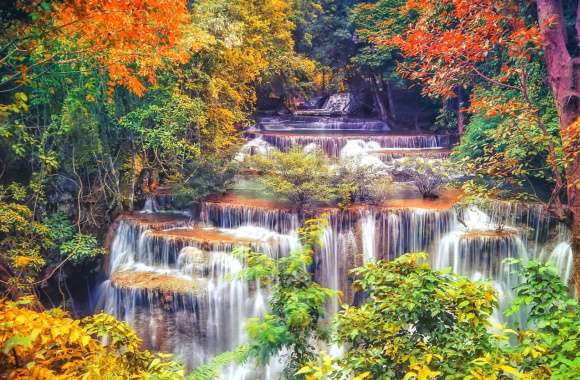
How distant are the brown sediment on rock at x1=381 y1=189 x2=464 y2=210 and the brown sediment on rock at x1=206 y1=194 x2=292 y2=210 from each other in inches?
111

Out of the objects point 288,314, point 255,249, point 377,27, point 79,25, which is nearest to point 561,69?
point 288,314

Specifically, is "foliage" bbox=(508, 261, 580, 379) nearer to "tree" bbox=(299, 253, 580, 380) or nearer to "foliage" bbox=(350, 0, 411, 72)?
"tree" bbox=(299, 253, 580, 380)

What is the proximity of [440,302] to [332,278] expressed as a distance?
6760mm

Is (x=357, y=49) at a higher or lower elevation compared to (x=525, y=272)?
higher

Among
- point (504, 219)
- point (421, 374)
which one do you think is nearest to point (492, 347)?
point (421, 374)

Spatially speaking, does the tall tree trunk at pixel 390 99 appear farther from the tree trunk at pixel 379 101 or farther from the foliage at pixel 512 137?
the foliage at pixel 512 137

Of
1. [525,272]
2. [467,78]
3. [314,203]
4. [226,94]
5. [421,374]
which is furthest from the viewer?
[226,94]

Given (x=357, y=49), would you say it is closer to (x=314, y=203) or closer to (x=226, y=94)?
(x=226, y=94)

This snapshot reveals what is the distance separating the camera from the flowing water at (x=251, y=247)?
9.09 m

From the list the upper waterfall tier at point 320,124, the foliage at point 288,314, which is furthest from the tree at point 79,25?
the upper waterfall tier at point 320,124

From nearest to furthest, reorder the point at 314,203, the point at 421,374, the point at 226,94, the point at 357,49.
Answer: the point at 421,374 < the point at 314,203 < the point at 226,94 < the point at 357,49

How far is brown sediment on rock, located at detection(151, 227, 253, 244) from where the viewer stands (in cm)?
983

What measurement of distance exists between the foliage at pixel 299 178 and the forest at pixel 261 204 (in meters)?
0.06

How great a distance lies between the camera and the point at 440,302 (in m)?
3.42
